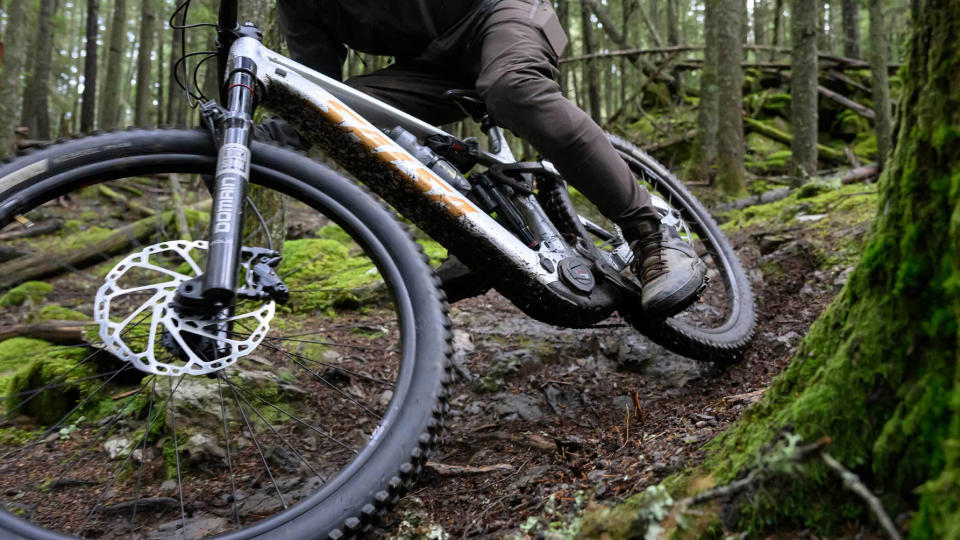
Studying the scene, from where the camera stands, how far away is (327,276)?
471 centimetres

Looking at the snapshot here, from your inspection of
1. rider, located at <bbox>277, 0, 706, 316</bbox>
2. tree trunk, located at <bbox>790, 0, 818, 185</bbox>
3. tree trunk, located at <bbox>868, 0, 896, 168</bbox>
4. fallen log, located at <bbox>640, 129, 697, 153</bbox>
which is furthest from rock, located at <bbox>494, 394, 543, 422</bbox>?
fallen log, located at <bbox>640, 129, 697, 153</bbox>

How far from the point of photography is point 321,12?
7.80 feet

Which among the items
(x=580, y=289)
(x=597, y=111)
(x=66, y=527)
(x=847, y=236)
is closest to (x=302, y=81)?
(x=580, y=289)

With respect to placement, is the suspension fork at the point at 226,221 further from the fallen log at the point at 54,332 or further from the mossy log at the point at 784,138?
the mossy log at the point at 784,138

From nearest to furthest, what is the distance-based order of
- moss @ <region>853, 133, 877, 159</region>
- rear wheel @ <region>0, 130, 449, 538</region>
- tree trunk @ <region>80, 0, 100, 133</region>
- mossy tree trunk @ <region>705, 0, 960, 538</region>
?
mossy tree trunk @ <region>705, 0, 960, 538</region>
rear wheel @ <region>0, 130, 449, 538</region>
moss @ <region>853, 133, 877, 159</region>
tree trunk @ <region>80, 0, 100, 133</region>

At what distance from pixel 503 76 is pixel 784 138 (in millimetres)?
11038

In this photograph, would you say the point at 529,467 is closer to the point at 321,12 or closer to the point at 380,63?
the point at 321,12

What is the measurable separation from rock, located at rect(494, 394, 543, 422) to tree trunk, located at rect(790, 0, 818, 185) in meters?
5.97

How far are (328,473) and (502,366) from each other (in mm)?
1083

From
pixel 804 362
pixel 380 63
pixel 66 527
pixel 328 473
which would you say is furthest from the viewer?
pixel 380 63

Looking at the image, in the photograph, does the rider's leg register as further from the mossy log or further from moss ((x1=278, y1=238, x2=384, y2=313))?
the mossy log

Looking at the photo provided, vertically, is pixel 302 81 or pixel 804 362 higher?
pixel 302 81

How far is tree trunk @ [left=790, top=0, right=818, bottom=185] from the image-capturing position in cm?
721

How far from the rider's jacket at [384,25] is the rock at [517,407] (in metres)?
1.47
